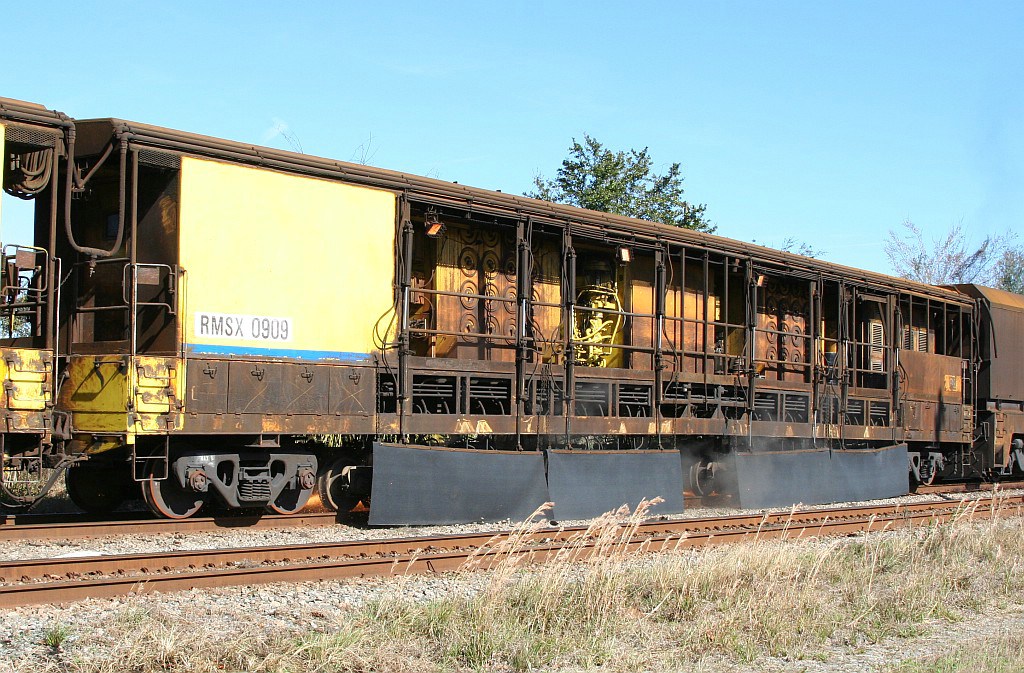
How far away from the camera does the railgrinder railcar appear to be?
9680 mm

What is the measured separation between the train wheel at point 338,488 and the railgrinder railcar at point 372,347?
0.10ft

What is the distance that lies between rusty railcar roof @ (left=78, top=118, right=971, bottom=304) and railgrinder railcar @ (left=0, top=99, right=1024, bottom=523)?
0.11 ft

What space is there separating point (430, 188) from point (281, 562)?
484 cm

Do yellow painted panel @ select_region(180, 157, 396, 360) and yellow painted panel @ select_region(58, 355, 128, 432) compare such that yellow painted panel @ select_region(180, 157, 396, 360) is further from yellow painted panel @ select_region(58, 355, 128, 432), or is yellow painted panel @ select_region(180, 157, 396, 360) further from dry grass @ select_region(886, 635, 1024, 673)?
dry grass @ select_region(886, 635, 1024, 673)

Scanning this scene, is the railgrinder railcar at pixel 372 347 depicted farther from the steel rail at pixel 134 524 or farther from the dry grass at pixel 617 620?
the dry grass at pixel 617 620

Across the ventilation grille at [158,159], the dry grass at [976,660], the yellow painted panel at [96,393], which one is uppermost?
the ventilation grille at [158,159]

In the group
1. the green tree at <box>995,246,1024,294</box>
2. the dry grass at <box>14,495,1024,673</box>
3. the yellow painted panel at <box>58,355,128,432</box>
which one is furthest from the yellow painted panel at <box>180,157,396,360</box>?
the green tree at <box>995,246,1024,294</box>

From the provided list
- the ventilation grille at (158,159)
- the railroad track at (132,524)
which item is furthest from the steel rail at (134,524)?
the ventilation grille at (158,159)

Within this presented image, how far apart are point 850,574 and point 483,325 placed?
556cm

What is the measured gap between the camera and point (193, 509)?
35.2ft

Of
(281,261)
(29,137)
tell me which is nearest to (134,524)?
(281,261)

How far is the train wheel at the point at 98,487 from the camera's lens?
11.3 meters

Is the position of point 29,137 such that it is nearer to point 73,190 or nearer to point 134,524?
point 73,190

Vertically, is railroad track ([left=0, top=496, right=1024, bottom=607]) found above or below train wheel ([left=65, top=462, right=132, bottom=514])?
below
